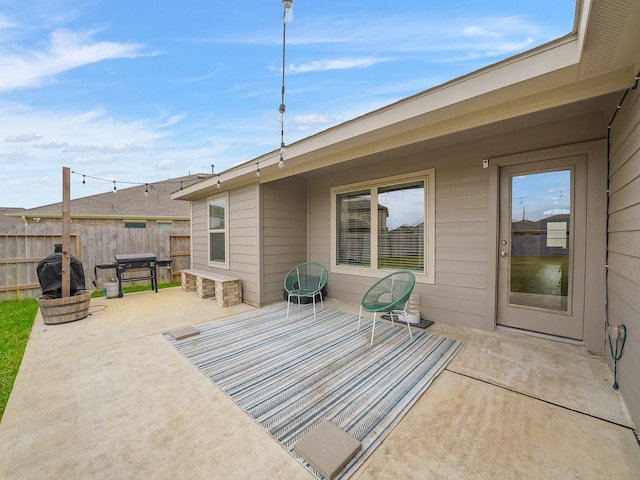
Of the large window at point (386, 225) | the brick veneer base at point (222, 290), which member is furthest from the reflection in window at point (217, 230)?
the large window at point (386, 225)

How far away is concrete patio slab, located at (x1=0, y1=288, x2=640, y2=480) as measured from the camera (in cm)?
131

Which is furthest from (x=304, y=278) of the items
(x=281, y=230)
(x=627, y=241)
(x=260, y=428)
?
(x=627, y=241)

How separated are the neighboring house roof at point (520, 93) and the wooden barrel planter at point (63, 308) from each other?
379 cm

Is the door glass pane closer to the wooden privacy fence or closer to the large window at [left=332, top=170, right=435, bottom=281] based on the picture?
the large window at [left=332, top=170, right=435, bottom=281]

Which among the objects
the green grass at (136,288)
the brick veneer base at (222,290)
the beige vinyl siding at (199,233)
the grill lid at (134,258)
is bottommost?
the green grass at (136,288)

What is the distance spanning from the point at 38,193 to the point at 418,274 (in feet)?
51.5

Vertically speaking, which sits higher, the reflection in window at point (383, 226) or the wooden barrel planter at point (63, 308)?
the reflection in window at point (383, 226)

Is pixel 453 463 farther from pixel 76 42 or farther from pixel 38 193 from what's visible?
pixel 38 193

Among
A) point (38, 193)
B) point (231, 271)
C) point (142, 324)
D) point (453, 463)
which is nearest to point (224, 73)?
point (231, 271)

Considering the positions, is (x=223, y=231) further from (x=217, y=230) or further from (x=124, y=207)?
(x=124, y=207)

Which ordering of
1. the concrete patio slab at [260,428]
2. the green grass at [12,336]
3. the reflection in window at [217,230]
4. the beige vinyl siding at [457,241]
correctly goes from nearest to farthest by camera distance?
the concrete patio slab at [260,428], the green grass at [12,336], the beige vinyl siding at [457,241], the reflection in window at [217,230]

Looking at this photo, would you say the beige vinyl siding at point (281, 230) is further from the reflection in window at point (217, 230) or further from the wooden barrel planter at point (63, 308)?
the wooden barrel planter at point (63, 308)

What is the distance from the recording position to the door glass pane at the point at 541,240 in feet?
8.95

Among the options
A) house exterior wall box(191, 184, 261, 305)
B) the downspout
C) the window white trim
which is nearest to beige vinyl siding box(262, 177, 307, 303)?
house exterior wall box(191, 184, 261, 305)
